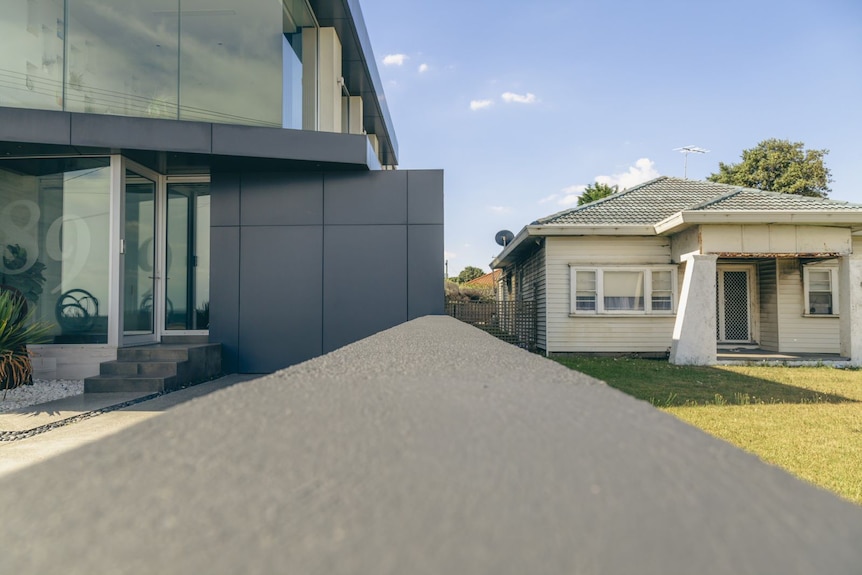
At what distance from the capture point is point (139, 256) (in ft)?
27.5

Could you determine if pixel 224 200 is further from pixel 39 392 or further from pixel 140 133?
pixel 39 392

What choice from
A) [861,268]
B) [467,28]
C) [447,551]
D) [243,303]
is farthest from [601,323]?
[447,551]

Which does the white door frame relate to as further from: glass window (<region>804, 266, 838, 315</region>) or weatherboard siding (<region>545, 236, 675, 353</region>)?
weatherboard siding (<region>545, 236, 675, 353</region>)

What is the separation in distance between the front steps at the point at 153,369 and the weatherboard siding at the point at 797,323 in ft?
46.7

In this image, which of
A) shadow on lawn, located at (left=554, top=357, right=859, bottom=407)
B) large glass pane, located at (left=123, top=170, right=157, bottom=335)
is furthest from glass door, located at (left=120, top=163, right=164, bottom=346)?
shadow on lawn, located at (left=554, top=357, right=859, bottom=407)

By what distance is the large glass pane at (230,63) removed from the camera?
776 centimetres

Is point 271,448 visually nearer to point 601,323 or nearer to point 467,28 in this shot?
point 601,323

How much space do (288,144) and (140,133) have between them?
2.26 meters

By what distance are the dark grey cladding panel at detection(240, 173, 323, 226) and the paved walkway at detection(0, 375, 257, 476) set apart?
3047 millimetres

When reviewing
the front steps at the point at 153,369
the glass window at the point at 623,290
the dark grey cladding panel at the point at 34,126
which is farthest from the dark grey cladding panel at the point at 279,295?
the glass window at the point at 623,290

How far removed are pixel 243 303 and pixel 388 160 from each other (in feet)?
38.3

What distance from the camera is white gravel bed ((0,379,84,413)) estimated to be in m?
6.50

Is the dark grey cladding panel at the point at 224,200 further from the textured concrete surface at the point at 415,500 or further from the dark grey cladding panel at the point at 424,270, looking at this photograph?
the textured concrete surface at the point at 415,500

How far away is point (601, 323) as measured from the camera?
1261cm
